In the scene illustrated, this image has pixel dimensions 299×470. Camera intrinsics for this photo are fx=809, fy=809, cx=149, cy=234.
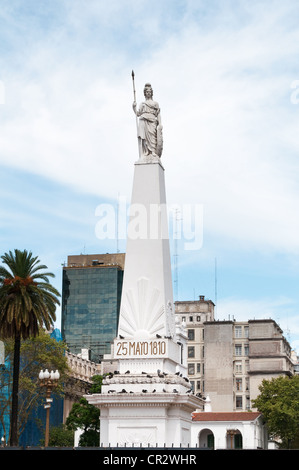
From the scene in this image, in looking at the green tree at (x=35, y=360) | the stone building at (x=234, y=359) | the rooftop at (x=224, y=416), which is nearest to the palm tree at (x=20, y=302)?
the green tree at (x=35, y=360)

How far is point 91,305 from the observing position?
498 ft

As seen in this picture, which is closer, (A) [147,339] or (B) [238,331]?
(A) [147,339]

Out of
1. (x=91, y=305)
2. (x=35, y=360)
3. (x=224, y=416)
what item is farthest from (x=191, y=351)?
(x=35, y=360)

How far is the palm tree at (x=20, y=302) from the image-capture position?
5062 cm

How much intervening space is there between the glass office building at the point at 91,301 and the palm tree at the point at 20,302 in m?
94.8

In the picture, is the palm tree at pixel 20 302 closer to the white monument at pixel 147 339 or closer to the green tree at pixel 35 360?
the white monument at pixel 147 339

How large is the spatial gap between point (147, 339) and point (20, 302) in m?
12.1

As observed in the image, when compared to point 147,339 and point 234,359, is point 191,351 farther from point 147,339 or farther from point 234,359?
point 147,339
